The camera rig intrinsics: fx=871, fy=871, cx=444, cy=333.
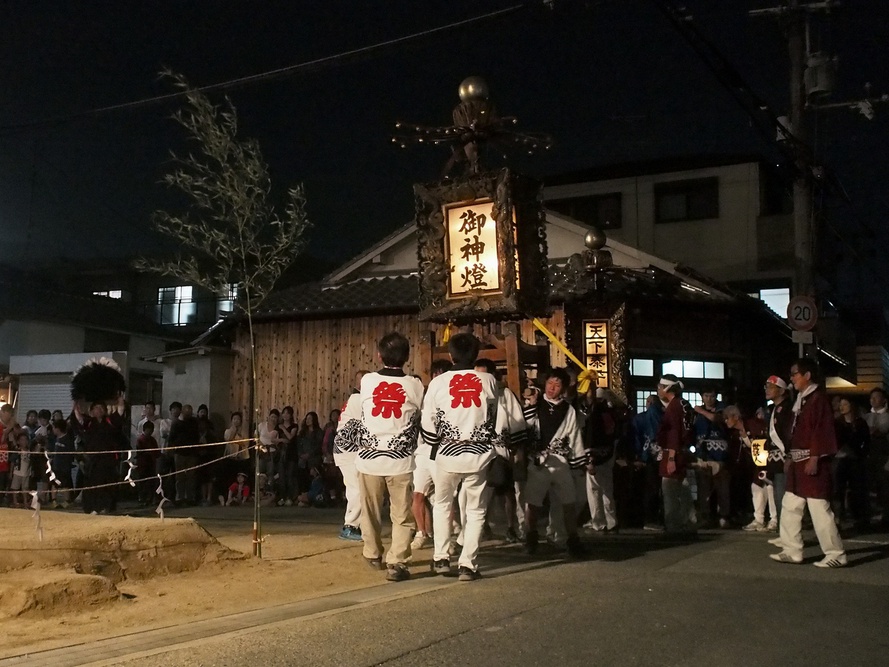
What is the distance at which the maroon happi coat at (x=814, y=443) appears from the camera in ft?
27.6

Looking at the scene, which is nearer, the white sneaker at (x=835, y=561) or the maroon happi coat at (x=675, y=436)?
the white sneaker at (x=835, y=561)

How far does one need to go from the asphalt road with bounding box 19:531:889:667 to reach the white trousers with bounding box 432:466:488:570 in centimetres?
37

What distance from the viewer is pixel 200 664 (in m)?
4.88

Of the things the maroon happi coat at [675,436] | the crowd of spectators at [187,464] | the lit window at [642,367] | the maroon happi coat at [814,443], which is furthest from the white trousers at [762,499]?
the crowd of spectators at [187,464]

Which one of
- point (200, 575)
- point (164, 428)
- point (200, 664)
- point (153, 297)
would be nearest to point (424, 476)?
point (200, 575)

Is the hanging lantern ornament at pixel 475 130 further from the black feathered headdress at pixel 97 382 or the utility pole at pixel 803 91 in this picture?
the black feathered headdress at pixel 97 382

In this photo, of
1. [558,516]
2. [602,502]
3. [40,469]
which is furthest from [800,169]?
[40,469]

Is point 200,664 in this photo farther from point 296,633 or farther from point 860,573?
point 860,573

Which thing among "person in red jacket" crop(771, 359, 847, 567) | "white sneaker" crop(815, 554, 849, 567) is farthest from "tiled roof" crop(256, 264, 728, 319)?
"white sneaker" crop(815, 554, 849, 567)

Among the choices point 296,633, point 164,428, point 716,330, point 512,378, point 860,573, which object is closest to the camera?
point 296,633

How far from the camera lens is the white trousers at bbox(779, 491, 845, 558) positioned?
836 centimetres

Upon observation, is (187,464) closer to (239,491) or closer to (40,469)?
(239,491)

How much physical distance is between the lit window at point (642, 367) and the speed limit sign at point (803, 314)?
16.1 ft

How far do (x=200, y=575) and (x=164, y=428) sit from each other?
33.9 feet
